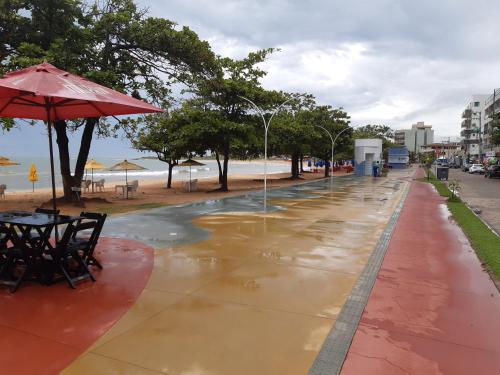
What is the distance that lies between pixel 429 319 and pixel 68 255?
5124 mm

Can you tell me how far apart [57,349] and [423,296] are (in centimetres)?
477

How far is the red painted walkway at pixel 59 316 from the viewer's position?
3.78 metres

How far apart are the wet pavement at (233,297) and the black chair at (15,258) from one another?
1717 mm

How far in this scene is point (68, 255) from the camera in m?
6.04

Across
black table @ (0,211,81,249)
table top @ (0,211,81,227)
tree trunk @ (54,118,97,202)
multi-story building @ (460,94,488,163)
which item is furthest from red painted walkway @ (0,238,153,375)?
multi-story building @ (460,94,488,163)

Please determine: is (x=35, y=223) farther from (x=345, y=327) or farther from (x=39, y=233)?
(x=345, y=327)

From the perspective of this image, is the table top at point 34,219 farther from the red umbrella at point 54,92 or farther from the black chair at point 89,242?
the red umbrella at point 54,92

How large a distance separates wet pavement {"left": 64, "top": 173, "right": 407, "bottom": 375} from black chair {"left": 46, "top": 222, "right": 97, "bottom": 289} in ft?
3.49

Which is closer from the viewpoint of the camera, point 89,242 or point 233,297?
point 233,297

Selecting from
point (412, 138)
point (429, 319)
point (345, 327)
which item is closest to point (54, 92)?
point (345, 327)

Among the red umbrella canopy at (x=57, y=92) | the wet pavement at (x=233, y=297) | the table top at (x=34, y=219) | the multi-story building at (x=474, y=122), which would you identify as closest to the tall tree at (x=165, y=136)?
the wet pavement at (x=233, y=297)

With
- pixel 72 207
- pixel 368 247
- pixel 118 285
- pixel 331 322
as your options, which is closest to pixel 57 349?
pixel 118 285

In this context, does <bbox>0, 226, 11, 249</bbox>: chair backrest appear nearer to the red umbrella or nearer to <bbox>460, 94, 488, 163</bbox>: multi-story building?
the red umbrella

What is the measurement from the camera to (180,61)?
57.7 feet
